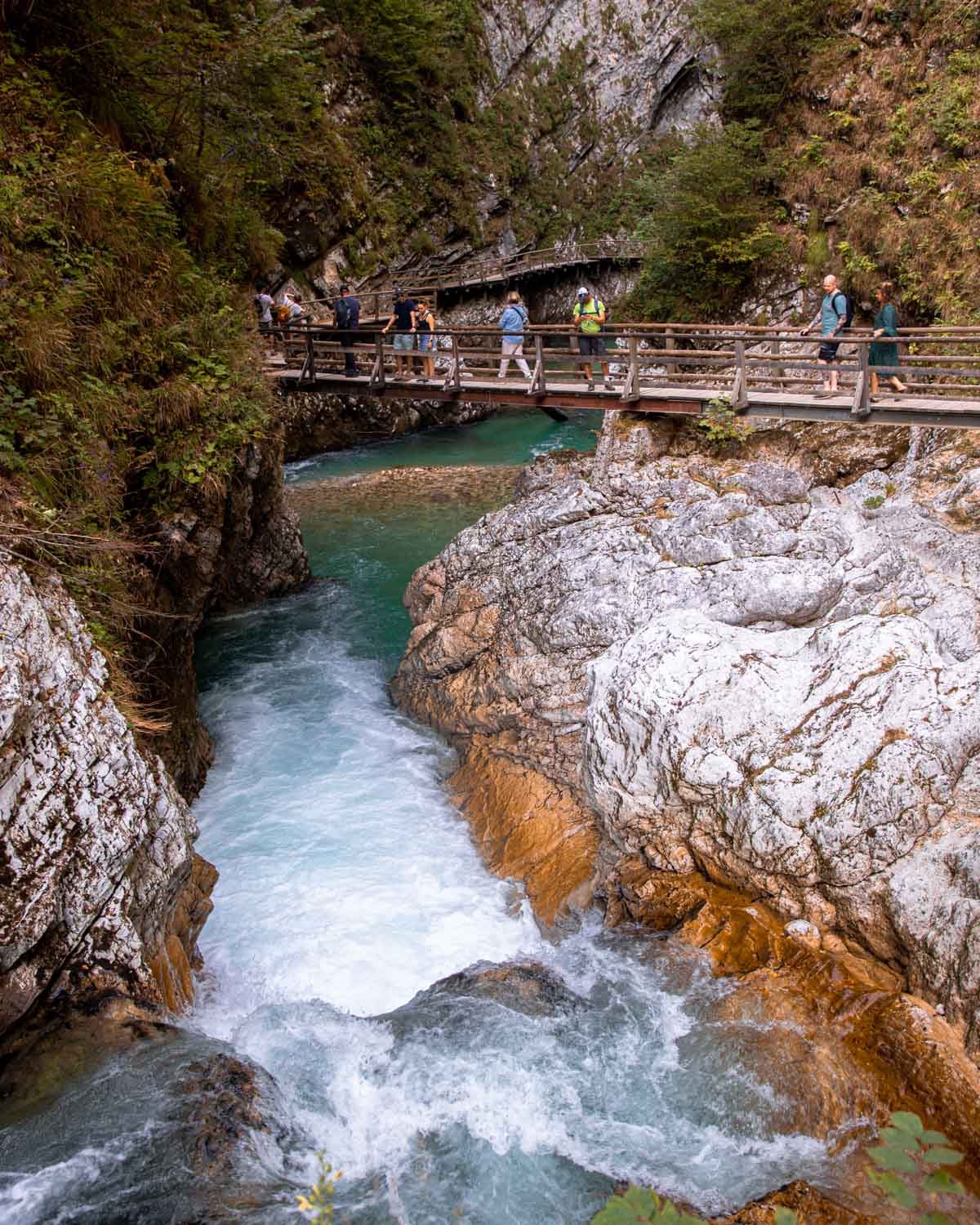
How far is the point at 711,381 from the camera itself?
1249 centimetres

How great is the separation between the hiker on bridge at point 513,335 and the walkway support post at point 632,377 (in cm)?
200

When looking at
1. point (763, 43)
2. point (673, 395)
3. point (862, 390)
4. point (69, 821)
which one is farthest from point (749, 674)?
point (763, 43)

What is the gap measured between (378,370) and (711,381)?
5775 millimetres

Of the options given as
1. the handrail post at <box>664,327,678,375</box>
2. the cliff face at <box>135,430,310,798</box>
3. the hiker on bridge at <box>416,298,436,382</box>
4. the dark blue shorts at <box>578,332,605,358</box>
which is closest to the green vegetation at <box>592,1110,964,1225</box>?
the cliff face at <box>135,430,310,798</box>

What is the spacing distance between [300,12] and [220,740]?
11.9m

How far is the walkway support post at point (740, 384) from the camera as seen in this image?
37.4 ft

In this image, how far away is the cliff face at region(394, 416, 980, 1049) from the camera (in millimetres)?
6625

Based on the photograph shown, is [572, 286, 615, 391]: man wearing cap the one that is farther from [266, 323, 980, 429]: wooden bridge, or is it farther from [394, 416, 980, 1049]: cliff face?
[394, 416, 980, 1049]: cliff face

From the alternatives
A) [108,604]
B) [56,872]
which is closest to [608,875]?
[56,872]

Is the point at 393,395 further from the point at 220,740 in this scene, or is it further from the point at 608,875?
the point at 608,875

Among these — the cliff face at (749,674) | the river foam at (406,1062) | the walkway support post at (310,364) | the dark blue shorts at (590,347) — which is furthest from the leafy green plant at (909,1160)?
the walkway support post at (310,364)

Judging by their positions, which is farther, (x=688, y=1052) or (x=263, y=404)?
(x=263, y=404)

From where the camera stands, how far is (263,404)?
11.0 m

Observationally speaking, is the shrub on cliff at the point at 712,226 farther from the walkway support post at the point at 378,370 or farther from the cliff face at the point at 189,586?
the cliff face at the point at 189,586
